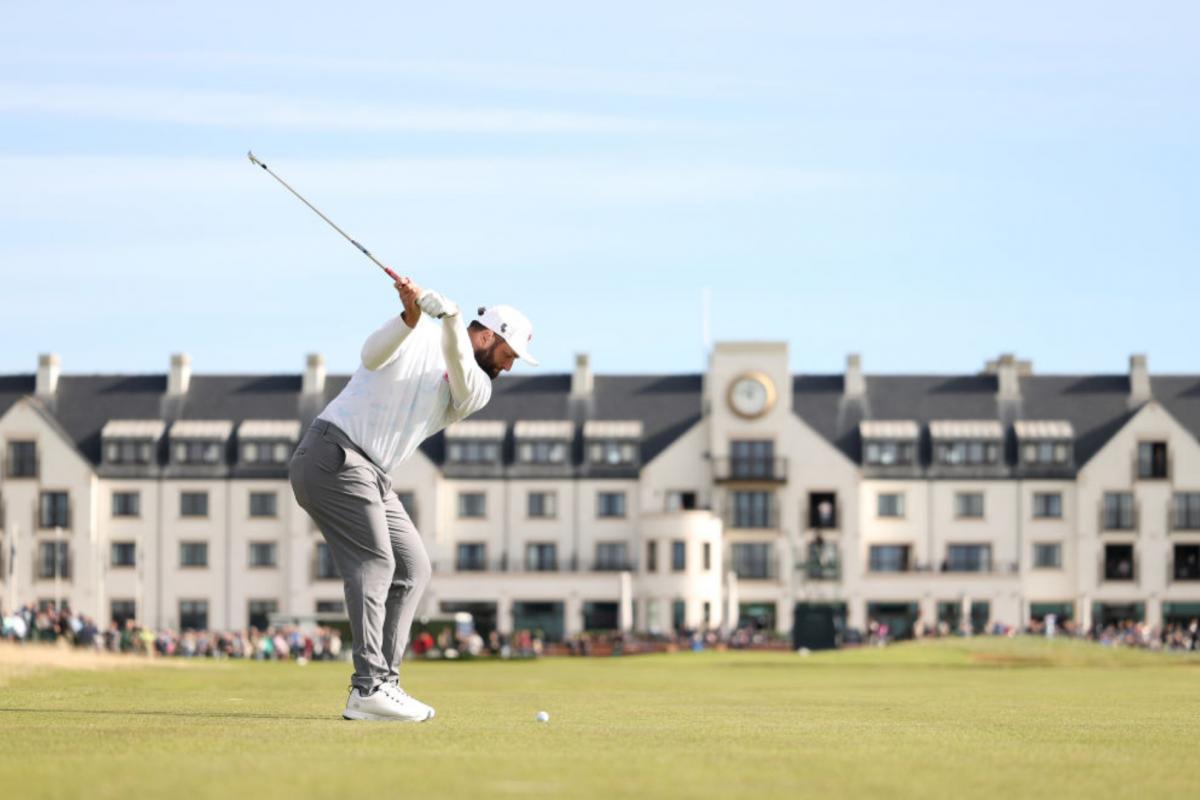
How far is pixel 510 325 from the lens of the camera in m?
13.9

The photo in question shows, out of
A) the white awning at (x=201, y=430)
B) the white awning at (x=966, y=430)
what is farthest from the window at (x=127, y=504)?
the white awning at (x=966, y=430)

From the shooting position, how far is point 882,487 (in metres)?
101

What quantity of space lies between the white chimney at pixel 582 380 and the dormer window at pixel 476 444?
4.56 m

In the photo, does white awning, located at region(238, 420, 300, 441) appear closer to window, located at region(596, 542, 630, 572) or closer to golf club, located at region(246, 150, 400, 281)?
window, located at region(596, 542, 630, 572)

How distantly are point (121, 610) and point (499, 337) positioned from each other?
90.3 m

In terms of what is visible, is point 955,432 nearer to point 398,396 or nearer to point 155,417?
point 155,417

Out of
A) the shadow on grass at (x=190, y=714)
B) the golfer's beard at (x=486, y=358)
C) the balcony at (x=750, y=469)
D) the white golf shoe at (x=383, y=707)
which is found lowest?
the shadow on grass at (x=190, y=714)

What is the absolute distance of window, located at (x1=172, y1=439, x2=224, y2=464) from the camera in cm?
10156

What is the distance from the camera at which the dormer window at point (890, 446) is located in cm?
10062

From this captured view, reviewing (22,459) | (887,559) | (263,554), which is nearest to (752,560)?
(887,559)

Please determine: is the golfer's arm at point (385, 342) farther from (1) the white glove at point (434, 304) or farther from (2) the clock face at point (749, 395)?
(2) the clock face at point (749, 395)

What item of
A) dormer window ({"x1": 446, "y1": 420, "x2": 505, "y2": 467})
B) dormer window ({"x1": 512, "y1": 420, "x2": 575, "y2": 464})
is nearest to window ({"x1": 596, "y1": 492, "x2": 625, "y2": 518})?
dormer window ({"x1": 512, "y1": 420, "x2": 575, "y2": 464})

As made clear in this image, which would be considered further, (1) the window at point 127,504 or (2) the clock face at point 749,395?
(1) the window at point 127,504

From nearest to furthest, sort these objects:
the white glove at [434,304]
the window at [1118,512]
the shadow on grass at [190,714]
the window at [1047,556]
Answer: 1. the white glove at [434,304]
2. the shadow on grass at [190,714]
3. the window at [1118,512]
4. the window at [1047,556]
